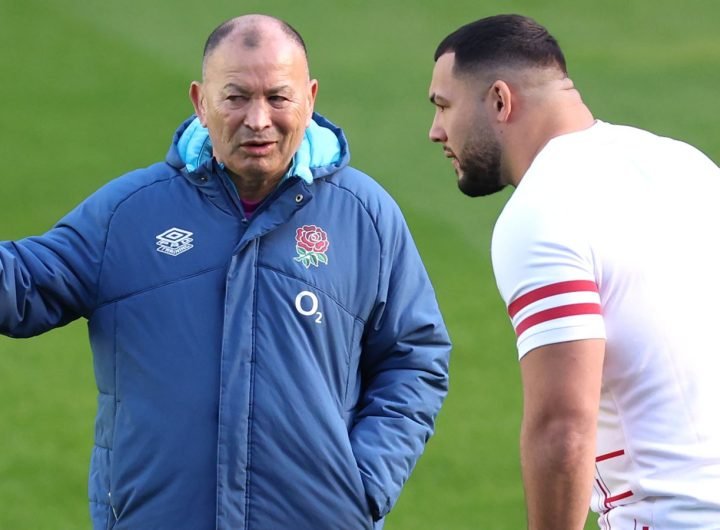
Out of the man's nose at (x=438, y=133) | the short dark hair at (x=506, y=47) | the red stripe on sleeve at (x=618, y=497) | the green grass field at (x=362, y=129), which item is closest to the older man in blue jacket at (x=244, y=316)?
the man's nose at (x=438, y=133)

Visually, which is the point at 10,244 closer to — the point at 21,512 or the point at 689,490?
the point at 689,490

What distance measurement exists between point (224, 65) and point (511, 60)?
0.88 m

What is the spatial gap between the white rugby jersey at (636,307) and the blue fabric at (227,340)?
86 cm

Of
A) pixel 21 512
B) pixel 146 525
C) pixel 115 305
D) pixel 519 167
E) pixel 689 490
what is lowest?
pixel 21 512

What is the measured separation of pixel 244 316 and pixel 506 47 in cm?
94

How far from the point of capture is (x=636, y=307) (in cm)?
263

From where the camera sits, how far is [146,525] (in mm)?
3369

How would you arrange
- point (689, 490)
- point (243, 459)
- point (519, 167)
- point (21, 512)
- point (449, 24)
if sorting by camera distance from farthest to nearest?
point (449, 24) → point (21, 512) → point (243, 459) → point (519, 167) → point (689, 490)

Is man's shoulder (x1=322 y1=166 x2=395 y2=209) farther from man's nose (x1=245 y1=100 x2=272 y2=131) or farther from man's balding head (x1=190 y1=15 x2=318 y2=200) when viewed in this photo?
man's nose (x1=245 y1=100 x2=272 y2=131)

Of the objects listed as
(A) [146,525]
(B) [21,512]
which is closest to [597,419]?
(A) [146,525]

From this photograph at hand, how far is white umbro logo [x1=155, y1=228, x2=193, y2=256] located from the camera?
3455 mm

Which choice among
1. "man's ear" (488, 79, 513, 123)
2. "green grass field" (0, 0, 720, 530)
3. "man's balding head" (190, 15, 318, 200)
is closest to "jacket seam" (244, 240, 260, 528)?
"man's balding head" (190, 15, 318, 200)

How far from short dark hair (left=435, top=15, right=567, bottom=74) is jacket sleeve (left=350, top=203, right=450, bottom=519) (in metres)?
0.69

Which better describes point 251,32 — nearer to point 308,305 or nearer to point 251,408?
point 308,305
